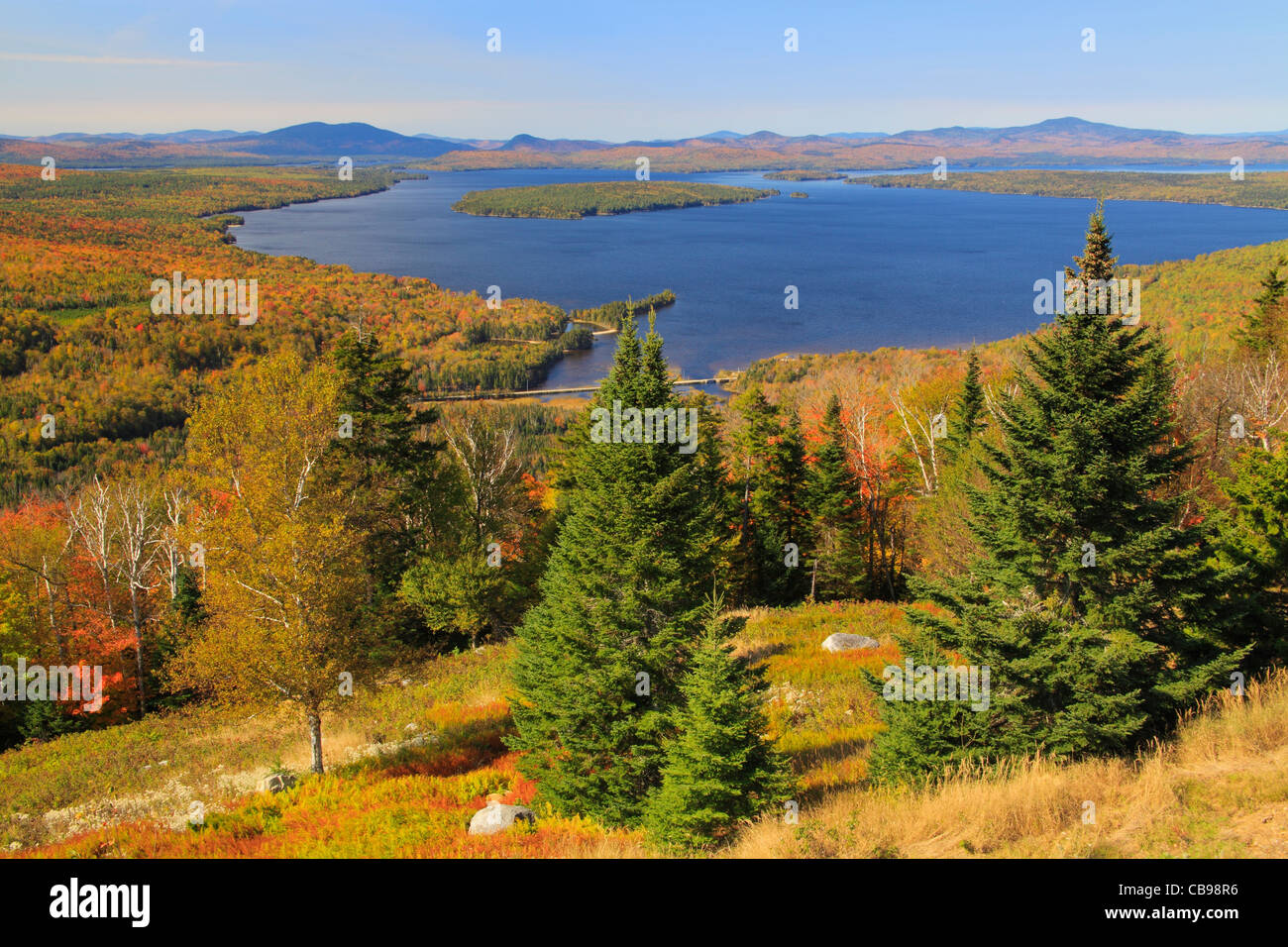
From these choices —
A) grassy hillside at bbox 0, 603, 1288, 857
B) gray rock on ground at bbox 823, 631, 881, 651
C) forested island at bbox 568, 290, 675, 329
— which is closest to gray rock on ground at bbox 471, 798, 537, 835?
grassy hillside at bbox 0, 603, 1288, 857

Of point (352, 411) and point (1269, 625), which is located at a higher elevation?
point (352, 411)

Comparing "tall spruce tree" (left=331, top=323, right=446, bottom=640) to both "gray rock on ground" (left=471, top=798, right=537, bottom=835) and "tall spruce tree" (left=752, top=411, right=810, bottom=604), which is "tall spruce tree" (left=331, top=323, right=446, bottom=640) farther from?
"tall spruce tree" (left=752, top=411, right=810, bottom=604)

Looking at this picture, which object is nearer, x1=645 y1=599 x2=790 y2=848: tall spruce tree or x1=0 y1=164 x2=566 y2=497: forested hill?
x1=645 y1=599 x2=790 y2=848: tall spruce tree

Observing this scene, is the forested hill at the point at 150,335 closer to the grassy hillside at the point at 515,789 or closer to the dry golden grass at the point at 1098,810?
the grassy hillside at the point at 515,789

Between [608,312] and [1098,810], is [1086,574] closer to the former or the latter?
[1098,810]

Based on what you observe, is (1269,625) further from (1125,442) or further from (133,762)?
(133,762)

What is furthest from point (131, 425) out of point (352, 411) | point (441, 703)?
point (441, 703)
